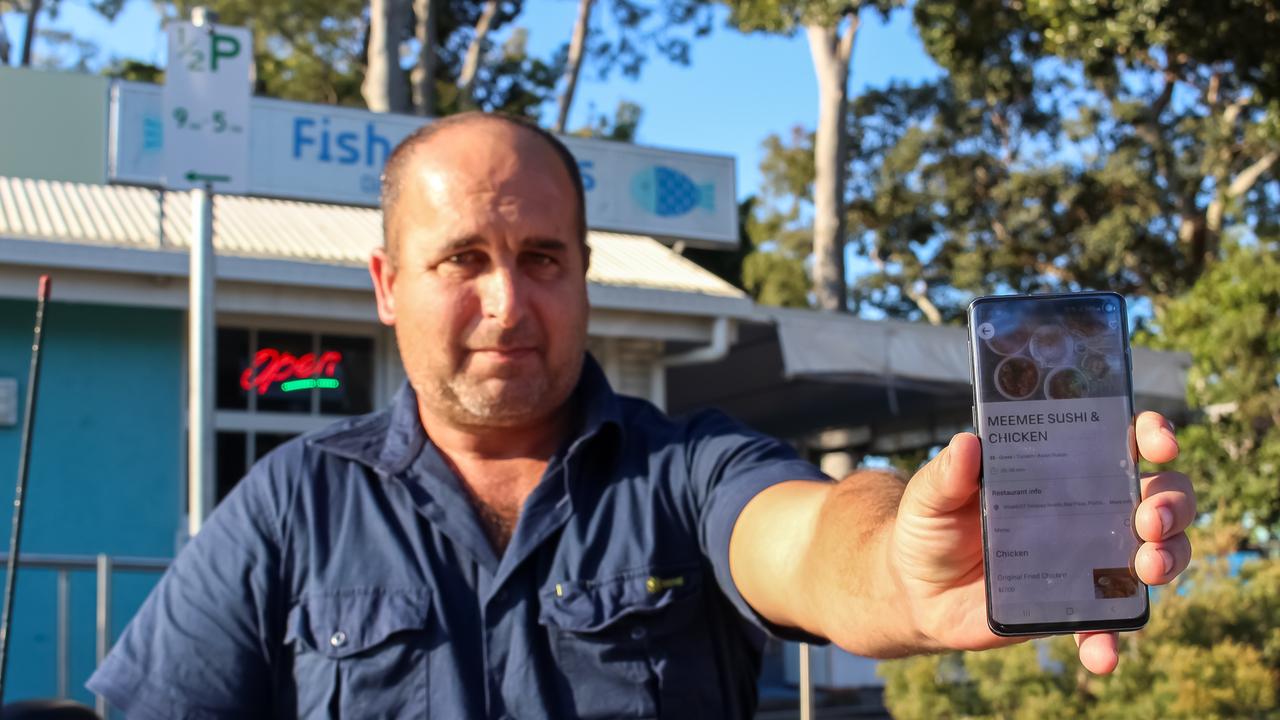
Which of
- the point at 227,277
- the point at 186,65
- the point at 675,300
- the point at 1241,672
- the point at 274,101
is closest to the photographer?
the point at 186,65

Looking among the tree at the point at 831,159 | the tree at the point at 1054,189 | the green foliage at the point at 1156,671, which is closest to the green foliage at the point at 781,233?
the tree at the point at 1054,189

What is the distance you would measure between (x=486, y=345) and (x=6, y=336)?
718cm

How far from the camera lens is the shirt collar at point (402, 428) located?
231 cm

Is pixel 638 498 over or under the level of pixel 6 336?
under

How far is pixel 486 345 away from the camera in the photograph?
7.59 feet

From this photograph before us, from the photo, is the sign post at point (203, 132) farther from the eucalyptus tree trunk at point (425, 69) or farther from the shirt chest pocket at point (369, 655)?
the eucalyptus tree trunk at point (425, 69)

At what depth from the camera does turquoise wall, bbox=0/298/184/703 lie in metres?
8.32

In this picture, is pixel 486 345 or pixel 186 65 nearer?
pixel 486 345

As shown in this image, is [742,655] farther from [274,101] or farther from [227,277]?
[274,101]

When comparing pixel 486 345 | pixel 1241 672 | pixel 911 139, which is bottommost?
pixel 1241 672

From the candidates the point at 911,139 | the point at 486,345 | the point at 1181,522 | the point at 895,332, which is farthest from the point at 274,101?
the point at 911,139

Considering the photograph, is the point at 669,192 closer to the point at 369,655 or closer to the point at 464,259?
the point at 464,259

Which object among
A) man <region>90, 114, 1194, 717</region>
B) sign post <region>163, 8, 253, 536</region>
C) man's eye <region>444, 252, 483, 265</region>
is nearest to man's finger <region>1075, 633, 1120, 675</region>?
man <region>90, 114, 1194, 717</region>

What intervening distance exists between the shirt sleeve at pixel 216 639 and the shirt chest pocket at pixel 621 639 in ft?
1.57
